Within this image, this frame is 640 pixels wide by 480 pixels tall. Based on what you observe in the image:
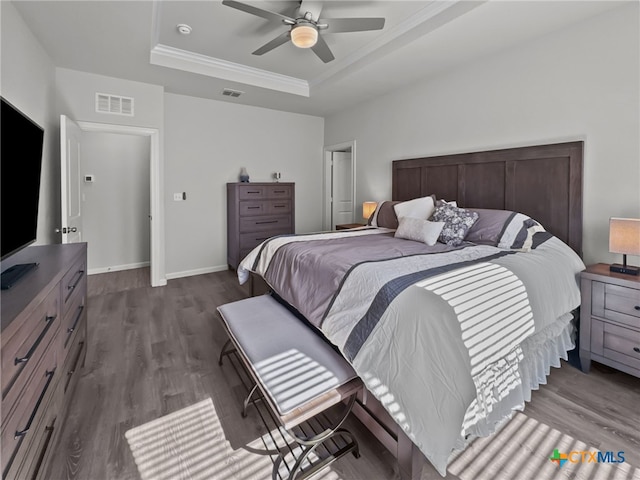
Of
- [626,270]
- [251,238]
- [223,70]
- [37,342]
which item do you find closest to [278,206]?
[251,238]

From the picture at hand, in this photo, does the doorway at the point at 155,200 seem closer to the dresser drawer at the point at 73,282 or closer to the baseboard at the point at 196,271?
the baseboard at the point at 196,271

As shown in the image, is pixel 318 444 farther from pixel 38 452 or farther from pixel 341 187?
pixel 341 187

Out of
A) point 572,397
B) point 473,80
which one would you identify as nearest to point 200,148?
point 473,80

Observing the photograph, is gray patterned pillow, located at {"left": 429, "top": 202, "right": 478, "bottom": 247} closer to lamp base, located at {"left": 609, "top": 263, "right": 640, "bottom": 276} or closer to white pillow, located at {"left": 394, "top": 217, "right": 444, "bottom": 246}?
white pillow, located at {"left": 394, "top": 217, "right": 444, "bottom": 246}

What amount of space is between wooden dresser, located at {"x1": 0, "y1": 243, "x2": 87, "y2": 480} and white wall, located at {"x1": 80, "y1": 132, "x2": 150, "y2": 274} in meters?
3.40

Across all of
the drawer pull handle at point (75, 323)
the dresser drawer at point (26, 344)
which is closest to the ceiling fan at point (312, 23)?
the dresser drawer at point (26, 344)

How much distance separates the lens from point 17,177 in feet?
5.33

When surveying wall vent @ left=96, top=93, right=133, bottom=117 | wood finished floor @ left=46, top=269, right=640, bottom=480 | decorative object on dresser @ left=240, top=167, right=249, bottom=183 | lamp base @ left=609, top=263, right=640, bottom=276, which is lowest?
wood finished floor @ left=46, top=269, right=640, bottom=480

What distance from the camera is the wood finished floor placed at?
1.43 m

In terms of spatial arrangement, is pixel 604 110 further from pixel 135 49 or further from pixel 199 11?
pixel 135 49

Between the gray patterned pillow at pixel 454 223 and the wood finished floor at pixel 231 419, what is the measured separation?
1178 millimetres

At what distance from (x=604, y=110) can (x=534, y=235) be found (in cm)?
111

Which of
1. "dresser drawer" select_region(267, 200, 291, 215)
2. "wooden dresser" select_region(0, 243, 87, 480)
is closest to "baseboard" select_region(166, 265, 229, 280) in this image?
"dresser drawer" select_region(267, 200, 291, 215)

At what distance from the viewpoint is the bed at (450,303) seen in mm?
1310
